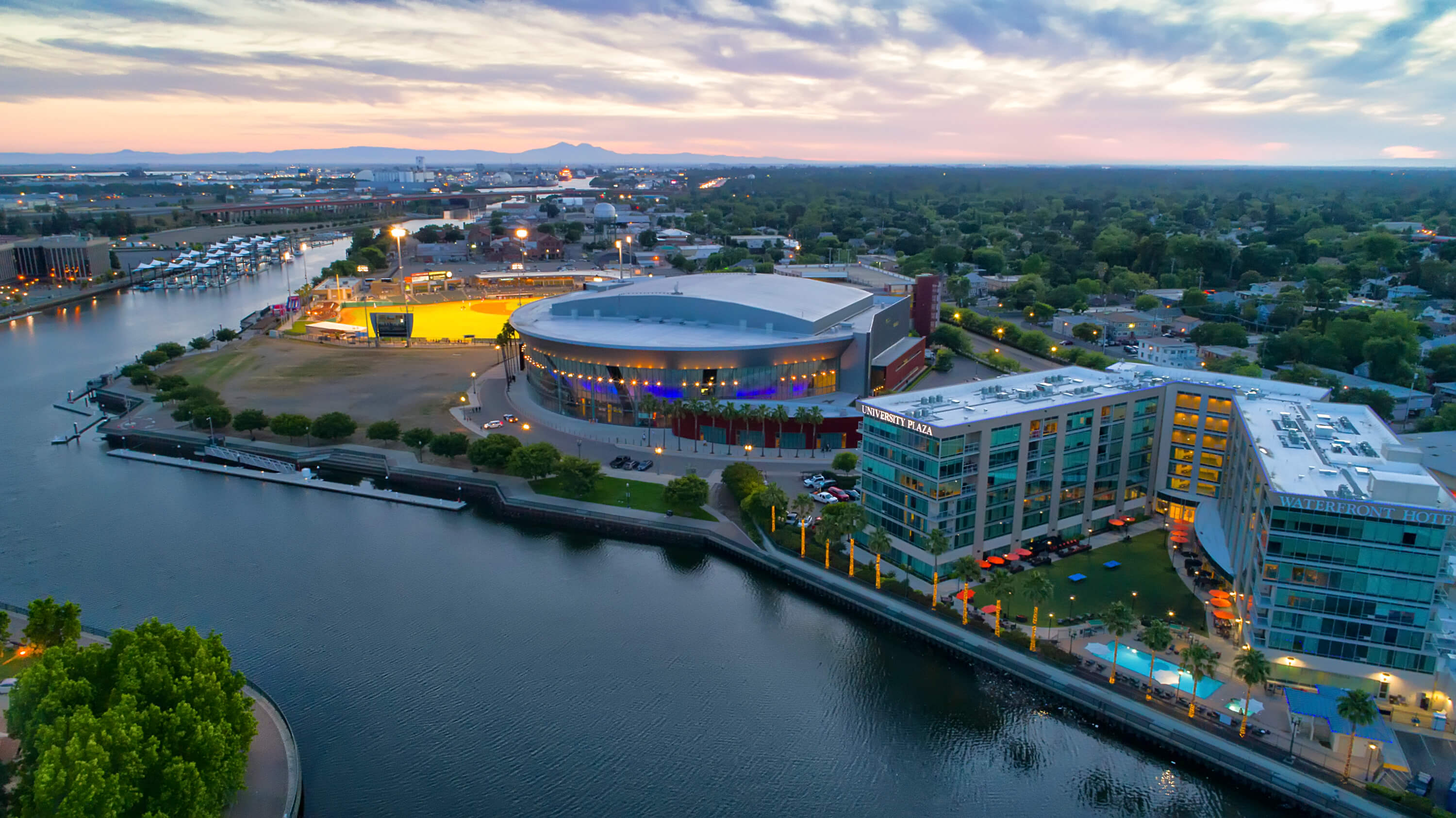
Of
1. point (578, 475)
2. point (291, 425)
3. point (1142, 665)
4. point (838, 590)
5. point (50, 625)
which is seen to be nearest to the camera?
point (50, 625)

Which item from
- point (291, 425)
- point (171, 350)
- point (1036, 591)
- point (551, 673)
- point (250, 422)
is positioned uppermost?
point (171, 350)

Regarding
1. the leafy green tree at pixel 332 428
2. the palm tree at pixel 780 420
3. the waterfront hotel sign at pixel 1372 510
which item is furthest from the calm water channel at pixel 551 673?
the palm tree at pixel 780 420

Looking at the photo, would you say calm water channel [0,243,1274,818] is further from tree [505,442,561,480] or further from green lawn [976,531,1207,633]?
green lawn [976,531,1207,633]

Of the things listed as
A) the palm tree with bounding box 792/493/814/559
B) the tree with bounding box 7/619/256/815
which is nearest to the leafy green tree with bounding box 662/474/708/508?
the palm tree with bounding box 792/493/814/559

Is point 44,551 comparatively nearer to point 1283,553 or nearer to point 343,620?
point 343,620

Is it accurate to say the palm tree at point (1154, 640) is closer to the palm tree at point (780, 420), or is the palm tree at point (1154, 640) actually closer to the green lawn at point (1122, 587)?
the green lawn at point (1122, 587)

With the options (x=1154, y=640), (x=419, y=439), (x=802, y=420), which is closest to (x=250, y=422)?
(x=419, y=439)

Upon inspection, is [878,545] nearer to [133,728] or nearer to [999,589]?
[999,589]

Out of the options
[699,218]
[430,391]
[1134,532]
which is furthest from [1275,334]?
[699,218]
